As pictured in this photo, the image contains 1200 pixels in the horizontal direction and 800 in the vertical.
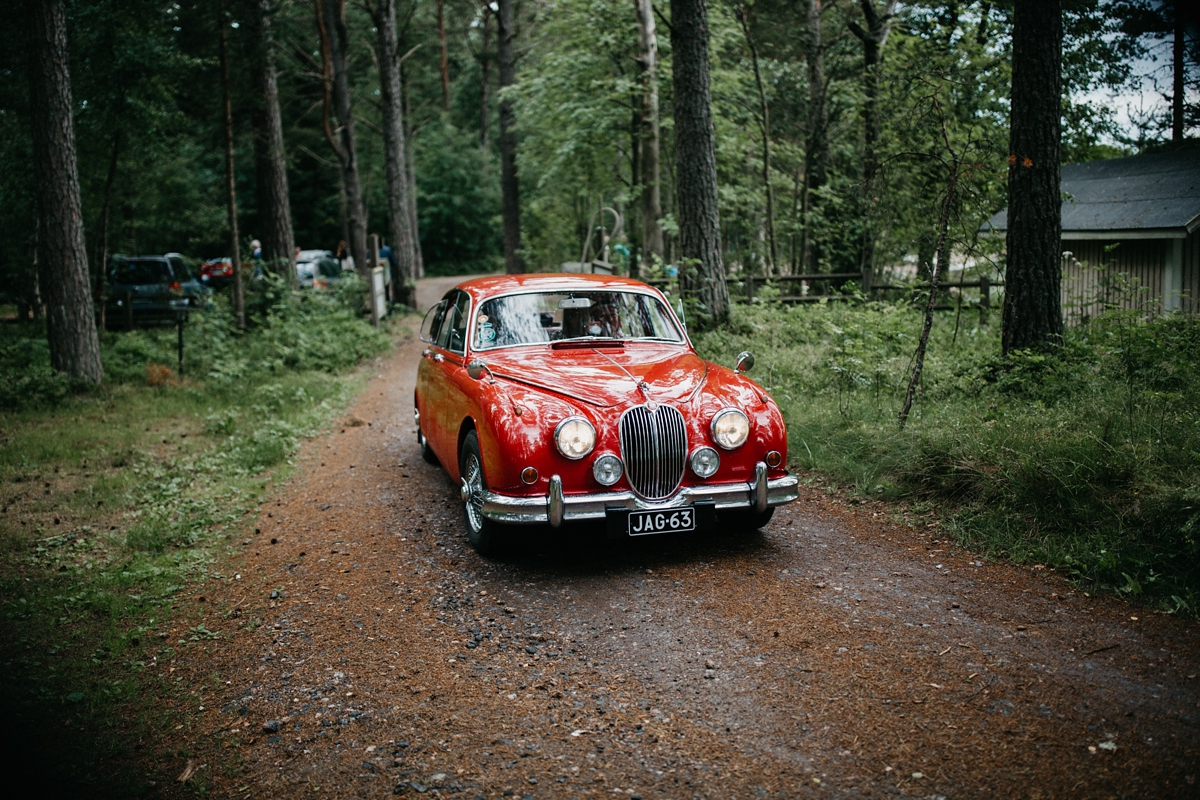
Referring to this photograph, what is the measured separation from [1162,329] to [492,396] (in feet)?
20.2

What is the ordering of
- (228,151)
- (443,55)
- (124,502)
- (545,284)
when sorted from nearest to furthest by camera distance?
1. (545,284)
2. (124,502)
3. (228,151)
4. (443,55)

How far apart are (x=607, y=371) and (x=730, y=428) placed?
102cm

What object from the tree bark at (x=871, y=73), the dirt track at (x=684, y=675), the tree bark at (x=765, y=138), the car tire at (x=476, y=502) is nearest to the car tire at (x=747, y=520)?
the dirt track at (x=684, y=675)

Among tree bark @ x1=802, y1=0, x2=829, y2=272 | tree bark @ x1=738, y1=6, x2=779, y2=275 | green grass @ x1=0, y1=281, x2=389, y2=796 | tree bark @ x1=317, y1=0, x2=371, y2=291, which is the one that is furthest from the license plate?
tree bark @ x1=317, y1=0, x2=371, y2=291

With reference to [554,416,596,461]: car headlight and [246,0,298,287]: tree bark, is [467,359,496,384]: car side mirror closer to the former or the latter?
[554,416,596,461]: car headlight

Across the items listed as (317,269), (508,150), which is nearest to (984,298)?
(508,150)

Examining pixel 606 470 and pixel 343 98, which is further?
pixel 343 98

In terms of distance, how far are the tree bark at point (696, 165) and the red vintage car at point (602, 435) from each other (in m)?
5.48

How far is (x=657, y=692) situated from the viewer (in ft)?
12.3

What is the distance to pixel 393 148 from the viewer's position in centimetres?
2317

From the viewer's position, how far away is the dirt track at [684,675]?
10.2 ft

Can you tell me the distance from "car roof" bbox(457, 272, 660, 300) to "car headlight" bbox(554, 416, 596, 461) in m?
2.03

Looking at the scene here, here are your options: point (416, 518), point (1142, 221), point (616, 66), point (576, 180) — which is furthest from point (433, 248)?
point (416, 518)

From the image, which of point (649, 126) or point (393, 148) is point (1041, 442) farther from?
point (393, 148)
